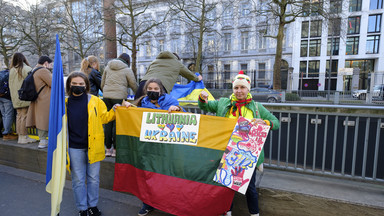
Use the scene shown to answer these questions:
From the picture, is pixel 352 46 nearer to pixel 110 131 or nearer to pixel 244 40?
pixel 244 40

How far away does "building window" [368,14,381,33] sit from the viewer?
116ft

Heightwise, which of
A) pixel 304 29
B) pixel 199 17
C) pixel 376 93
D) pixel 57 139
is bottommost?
pixel 57 139

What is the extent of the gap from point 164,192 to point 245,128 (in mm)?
1315

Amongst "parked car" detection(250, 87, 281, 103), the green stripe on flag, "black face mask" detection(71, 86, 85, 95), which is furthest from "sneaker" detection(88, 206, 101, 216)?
"parked car" detection(250, 87, 281, 103)

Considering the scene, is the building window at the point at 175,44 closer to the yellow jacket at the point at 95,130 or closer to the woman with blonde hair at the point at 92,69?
the woman with blonde hair at the point at 92,69

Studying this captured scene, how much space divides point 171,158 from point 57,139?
52.9 inches

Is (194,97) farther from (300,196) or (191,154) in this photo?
(300,196)

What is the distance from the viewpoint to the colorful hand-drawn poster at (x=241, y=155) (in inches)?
103

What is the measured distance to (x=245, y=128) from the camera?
268cm

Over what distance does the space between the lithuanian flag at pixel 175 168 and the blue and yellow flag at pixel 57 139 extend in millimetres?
801

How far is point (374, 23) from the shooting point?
35.7m

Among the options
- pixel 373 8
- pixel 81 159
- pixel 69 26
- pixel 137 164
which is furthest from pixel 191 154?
pixel 373 8

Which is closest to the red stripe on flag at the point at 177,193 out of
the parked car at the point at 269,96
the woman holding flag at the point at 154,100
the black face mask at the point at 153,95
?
the woman holding flag at the point at 154,100

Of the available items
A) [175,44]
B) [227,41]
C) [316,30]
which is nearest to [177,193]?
[227,41]
